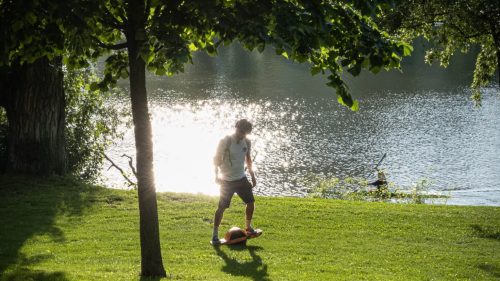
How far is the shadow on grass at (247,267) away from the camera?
7.44 metres

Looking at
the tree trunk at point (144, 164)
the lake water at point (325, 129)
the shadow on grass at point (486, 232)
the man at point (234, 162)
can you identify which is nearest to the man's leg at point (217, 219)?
the man at point (234, 162)

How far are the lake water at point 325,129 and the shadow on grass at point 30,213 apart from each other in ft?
50.1

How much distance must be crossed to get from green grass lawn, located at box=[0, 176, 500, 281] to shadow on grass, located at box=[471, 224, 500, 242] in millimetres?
27

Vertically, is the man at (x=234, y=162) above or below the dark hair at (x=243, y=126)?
below

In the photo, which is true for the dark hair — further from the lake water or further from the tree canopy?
the lake water

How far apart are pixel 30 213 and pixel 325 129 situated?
3260cm

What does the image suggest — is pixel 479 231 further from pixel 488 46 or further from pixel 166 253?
pixel 488 46

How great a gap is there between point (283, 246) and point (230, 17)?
16.7 ft

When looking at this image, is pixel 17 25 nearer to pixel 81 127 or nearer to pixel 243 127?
pixel 243 127

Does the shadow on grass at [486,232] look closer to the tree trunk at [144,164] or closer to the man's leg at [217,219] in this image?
the man's leg at [217,219]

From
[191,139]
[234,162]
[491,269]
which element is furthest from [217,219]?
[191,139]

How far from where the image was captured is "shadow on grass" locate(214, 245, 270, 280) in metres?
7.44

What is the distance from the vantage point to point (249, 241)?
31.1 ft

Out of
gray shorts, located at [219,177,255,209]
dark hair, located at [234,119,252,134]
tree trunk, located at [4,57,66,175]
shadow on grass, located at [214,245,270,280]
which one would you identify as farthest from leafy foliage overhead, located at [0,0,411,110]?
tree trunk, located at [4,57,66,175]
